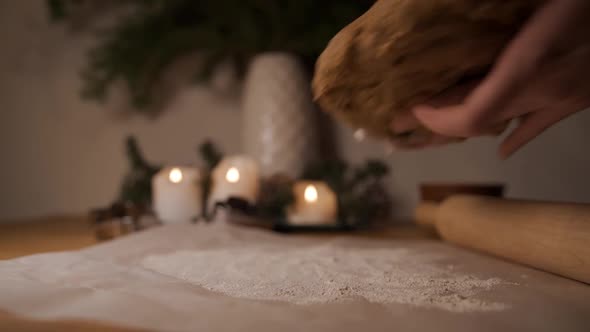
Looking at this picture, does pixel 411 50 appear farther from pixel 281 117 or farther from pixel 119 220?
pixel 281 117

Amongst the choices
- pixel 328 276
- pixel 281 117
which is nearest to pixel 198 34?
pixel 281 117

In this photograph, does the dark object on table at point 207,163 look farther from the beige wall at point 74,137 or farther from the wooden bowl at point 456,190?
the wooden bowl at point 456,190

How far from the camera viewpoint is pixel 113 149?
5.01 feet

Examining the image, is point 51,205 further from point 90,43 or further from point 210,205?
point 210,205

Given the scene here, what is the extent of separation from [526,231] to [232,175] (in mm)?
706

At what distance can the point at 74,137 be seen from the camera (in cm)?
150

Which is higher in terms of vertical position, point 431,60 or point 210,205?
point 431,60

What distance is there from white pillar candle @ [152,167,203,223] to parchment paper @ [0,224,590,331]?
1.52ft

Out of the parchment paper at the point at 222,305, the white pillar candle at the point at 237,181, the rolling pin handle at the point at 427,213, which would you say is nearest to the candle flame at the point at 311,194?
the white pillar candle at the point at 237,181

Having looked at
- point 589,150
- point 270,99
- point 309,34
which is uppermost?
point 309,34

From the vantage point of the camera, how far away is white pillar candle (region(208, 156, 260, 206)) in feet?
3.50

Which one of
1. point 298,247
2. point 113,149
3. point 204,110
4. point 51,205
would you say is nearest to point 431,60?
point 298,247

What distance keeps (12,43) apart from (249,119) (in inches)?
34.8

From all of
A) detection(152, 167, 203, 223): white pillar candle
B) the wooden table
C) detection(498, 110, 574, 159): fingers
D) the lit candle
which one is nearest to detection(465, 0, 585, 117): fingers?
detection(498, 110, 574, 159): fingers
